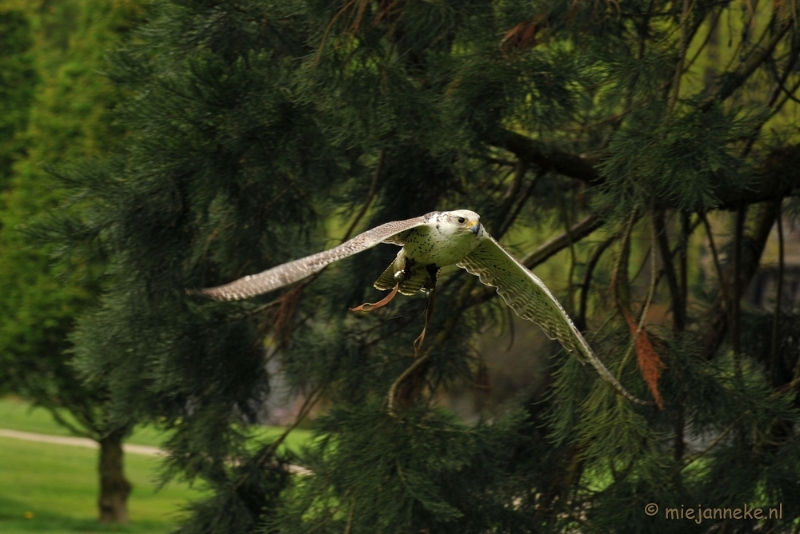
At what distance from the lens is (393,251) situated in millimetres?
4938

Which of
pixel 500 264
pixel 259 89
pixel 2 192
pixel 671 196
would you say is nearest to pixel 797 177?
pixel 671 196

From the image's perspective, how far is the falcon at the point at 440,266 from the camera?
2.96 m

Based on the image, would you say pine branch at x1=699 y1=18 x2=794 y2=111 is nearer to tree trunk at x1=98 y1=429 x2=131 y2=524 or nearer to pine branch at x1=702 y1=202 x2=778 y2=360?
pine branch at x1=702 y1=202 x2=778 y2=360

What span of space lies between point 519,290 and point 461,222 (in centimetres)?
77

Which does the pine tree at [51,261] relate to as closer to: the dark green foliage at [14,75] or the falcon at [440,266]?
the dark green foliage at [14,75]

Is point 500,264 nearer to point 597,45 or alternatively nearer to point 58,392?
point 597,45

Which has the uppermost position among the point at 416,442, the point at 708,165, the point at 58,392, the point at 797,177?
the point at 708,165

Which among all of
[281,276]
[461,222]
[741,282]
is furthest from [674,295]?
[281,276]

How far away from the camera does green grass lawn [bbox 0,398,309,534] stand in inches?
391

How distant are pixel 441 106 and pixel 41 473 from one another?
1002 centimetres

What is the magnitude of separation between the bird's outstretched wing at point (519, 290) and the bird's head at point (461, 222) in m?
0.21

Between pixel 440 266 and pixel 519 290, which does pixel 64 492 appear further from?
pixel 440 266

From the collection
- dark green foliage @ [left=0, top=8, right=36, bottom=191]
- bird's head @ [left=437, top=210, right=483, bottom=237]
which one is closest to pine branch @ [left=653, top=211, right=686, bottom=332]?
bird's head @ [left=437, top=210, right=483, bottom=237]

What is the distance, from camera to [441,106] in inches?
152
